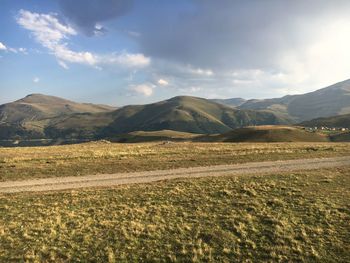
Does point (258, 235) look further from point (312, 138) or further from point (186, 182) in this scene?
point (312, 138)

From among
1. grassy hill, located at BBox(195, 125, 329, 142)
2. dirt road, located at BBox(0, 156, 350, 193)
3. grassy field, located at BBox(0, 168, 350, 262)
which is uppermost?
grassy hill, located at BBox(195, 125, 329, 142)

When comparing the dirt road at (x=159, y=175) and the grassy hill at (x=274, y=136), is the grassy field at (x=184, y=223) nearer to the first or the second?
the dirt road at (x=159, y=175)

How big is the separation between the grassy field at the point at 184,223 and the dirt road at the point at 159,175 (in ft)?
8.31

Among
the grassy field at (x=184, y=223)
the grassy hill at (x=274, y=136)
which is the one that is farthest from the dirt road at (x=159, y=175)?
the grassy hill at (x=274, y=136)

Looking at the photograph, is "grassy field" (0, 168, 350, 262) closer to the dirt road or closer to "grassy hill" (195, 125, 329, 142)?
the dirt road

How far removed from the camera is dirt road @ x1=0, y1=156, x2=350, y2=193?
27.5 metres

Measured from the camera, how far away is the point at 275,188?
83.4 ft

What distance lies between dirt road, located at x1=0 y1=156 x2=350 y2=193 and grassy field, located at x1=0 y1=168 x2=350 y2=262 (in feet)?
8.31

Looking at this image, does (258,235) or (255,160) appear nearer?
(258,235)

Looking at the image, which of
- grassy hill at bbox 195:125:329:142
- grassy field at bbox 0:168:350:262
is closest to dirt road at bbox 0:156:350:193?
grassy field at bbox 0:168:350:262

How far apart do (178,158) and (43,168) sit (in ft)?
51.4

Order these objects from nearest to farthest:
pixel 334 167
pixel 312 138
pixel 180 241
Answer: pixel 180 241
pixel 334 167
pixel 312 138

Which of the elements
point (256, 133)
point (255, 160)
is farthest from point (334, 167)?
point (256, 133)

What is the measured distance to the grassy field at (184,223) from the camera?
52.0ft
